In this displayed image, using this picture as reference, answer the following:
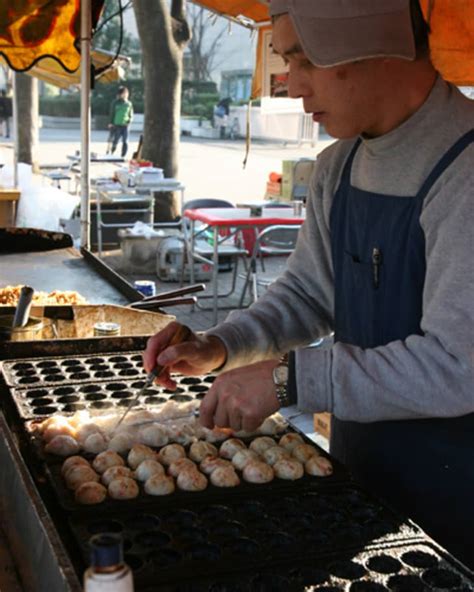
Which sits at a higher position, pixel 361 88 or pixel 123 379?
pixel 361 88

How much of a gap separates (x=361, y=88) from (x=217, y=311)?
6646 mm

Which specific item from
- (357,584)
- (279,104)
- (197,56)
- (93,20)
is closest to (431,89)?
(357,584)

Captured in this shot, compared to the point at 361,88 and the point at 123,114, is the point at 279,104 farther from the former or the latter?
the point at 123,114

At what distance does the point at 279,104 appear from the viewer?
7895 millimetres

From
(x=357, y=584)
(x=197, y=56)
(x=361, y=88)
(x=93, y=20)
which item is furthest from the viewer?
(x=197, y=56)

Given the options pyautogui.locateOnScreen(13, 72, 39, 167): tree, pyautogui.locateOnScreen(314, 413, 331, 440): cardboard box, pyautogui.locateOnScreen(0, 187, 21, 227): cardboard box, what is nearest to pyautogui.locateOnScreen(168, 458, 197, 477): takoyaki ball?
pyautogui.locateOnScreen(314, 413, 331, 440): cardboard box

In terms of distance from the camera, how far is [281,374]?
1.84 meters

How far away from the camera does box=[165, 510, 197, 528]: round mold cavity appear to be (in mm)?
1564

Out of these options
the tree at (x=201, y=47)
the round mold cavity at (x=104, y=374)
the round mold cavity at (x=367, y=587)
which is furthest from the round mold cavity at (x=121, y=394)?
the tree at (x=201, y=47)

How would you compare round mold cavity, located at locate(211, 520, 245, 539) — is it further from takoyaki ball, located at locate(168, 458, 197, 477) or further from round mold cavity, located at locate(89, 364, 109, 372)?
round mold cavity, located at locate(89, 364, 109, 372)

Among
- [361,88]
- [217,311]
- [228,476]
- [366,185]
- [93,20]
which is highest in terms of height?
[93,20]

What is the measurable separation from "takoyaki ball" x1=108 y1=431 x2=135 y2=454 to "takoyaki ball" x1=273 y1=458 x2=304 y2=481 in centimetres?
35

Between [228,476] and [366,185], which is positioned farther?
[366,185]

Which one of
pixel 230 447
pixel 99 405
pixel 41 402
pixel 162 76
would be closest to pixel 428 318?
pixel 230 447
